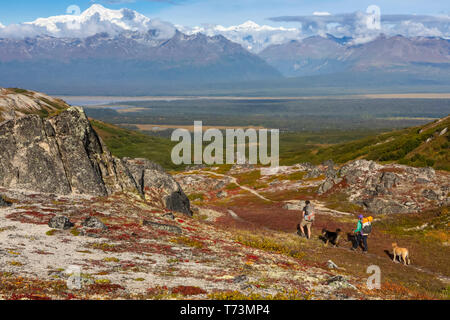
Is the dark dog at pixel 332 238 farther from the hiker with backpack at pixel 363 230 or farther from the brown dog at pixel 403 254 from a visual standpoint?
the brown dog at pixel 403 254

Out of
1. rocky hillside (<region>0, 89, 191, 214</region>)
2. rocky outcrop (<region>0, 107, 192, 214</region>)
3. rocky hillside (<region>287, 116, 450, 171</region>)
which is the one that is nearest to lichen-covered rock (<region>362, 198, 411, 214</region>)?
rocky hillside (<region>287, 116, 450, 171</region>)

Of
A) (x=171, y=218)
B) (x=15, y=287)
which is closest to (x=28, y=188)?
(x=171, y=218)

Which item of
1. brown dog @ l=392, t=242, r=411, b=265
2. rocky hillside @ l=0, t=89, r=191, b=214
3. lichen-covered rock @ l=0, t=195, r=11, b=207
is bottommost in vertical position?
brown dog @ l=392, t=242, r=411, b=265

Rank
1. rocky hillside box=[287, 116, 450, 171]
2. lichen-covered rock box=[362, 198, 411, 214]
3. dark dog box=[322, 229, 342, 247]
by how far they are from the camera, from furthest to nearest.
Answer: rocky hillside box=[287, 116, 450, 171], lichen-covered rock box=[362, 198, 411, 214], dark dog box=[322, 229, 342, 247]

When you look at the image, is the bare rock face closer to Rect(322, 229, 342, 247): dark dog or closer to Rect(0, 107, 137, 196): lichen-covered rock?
Rect(0, 107, 137, 196): lichen-covered rock

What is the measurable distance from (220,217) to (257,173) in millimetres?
68149

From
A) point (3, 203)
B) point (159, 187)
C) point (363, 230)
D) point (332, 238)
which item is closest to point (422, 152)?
point (332, 238)

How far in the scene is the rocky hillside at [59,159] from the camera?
42.6 metres

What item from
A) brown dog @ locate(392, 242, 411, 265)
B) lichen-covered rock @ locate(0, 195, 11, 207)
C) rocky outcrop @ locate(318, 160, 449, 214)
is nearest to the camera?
brown dog @ locate(392, 242, 411, 265)

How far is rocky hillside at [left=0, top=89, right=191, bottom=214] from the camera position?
140 feet

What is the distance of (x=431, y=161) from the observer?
90062mm

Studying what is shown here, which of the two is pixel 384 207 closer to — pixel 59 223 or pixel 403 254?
pixel 403 254

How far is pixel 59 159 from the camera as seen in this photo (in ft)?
146
